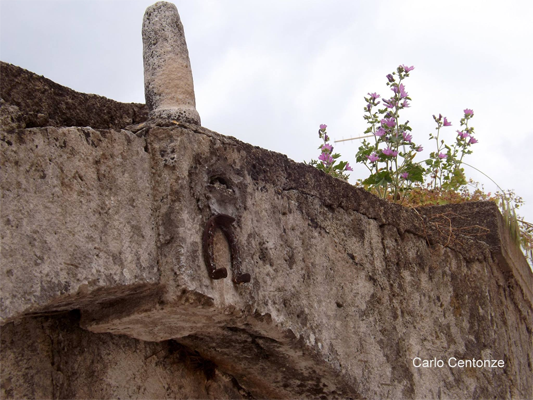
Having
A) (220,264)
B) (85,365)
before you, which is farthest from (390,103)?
(85,365)

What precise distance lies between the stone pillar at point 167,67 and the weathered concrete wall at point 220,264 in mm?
138

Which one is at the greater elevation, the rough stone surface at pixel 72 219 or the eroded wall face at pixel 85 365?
the rough stone surface at pixel 72 219

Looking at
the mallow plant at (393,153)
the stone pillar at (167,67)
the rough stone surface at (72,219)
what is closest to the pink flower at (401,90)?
the mallow plant at (393,153)

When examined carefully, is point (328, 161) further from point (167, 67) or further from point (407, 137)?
point (167, 67)

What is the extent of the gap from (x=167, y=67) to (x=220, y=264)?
67 cm

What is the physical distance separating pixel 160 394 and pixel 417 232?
1.66 m

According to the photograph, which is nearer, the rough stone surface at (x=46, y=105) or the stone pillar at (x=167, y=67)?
the rough stone surface at (x=46, y=105)

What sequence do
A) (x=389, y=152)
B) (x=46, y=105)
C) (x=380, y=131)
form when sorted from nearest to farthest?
1. (x=46, y=105)
2. (x=389, y=152)
3. (x=380, y=131)

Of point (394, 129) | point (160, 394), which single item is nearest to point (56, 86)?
point (160, 394)

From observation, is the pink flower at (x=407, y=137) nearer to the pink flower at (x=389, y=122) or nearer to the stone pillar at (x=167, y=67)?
the pink flower at (x=389, y=122)

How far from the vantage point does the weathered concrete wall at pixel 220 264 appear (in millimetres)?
1543

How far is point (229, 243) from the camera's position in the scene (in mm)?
1908

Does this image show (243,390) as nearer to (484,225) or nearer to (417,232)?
(417,232)

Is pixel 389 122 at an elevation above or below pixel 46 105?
above
